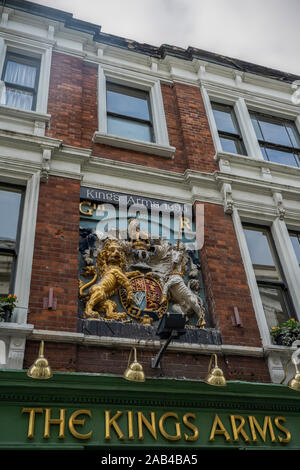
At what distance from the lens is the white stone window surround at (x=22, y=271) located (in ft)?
18.9

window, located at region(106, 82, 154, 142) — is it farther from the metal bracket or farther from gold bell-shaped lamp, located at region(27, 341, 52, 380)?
gold bell-shaped lamp, located at region(27, 341, 52, 380)

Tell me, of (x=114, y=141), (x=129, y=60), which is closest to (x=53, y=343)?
(x=114, y=141)

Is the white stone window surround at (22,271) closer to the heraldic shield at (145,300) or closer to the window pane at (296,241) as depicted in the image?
the heraldic shield at (145,300)

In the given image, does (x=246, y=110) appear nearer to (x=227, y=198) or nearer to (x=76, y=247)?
(x=227, y=198)

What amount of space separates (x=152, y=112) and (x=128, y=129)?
3.16 feet

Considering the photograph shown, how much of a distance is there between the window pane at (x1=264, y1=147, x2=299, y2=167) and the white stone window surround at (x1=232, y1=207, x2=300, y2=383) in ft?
A: 7.95

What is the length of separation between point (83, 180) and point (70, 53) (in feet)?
13.2

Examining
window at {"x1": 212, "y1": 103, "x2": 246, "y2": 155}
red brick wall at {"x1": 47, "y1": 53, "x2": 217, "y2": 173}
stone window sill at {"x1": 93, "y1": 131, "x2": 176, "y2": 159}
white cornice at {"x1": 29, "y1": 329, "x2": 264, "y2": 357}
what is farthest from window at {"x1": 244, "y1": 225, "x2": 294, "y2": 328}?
window at {"x1": 212, "y1": 103, "x2": 246, "y2": 155}

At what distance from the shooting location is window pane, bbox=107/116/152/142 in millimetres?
10008

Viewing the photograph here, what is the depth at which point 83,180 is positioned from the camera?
328 inches

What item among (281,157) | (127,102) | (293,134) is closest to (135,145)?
(127,102)

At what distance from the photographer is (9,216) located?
7.41 meters

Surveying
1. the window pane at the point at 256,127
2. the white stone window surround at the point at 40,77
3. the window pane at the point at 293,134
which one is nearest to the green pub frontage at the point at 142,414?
the white stone window surround at the point at 40,77

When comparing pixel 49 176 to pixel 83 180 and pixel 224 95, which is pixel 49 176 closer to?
pixel 83 180
